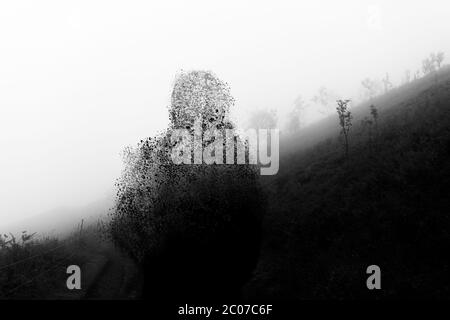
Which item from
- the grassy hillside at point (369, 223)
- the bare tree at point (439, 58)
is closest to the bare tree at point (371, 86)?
the bare tree at point (439, 58)

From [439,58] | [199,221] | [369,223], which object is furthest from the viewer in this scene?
[439,58]

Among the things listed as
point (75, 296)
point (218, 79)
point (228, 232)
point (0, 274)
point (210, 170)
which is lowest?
point (75, 296)

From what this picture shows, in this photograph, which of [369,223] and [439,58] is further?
[439,58]

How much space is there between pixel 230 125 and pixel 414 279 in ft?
36.7

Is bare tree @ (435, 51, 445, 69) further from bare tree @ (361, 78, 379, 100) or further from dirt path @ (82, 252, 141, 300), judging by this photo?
dirt path @ (82, 252, 141, 300)

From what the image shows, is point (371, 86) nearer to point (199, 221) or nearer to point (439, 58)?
point (439, 58)

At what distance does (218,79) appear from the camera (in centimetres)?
2017

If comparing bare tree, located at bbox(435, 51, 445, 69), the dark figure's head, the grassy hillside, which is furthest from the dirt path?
bare tree, located at bbox(435, 51, 445, 69)

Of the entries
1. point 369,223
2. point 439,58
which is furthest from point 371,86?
point 369,223

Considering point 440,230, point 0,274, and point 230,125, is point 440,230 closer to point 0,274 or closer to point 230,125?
point 230,125

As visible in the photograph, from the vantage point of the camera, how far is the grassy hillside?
1531 cm

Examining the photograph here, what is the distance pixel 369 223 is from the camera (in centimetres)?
1858

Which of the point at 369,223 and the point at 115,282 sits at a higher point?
the point at 369,223
